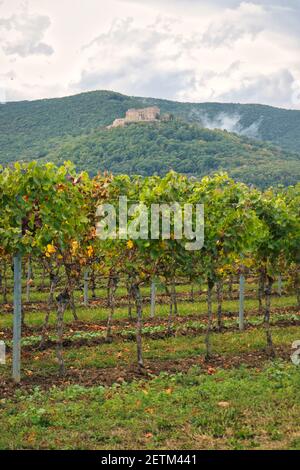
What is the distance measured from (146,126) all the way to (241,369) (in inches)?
4429

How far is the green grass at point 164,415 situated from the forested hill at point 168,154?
84.4 meters

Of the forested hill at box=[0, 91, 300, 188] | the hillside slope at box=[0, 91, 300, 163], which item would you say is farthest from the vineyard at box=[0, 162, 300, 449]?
the hillside slope at box=[0, 91, 300, 163]

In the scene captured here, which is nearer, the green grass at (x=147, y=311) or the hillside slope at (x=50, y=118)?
the green grass at (x=147, y=311)

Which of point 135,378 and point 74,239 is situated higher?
point 74,239

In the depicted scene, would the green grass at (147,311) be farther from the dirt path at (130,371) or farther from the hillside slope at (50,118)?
the hillside slope at (50,118)

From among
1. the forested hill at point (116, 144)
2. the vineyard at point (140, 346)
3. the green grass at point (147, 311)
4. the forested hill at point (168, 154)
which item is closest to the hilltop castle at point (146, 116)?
the forested hill at point (116, 144)

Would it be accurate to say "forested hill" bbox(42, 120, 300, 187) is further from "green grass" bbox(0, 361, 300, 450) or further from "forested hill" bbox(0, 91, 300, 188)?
"green grass" bbox(0, 361, 300, 450)

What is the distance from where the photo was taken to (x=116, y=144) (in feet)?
367

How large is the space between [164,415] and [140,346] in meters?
4.30

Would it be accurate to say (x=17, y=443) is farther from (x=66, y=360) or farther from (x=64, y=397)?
(x=66, y=360)

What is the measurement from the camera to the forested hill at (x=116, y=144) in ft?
349

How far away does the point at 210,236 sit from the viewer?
1550 centimetres

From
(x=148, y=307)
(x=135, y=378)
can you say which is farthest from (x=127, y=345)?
(x=148, y=307)

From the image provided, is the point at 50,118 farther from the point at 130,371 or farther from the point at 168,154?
the point at 130,371
